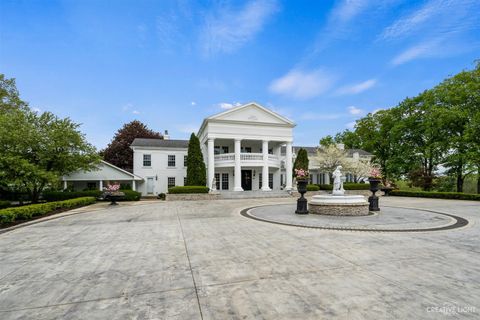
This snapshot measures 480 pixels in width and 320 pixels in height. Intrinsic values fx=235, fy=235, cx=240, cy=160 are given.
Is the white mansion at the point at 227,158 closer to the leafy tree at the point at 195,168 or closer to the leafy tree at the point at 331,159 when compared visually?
the leafy tree at the point at 195,168

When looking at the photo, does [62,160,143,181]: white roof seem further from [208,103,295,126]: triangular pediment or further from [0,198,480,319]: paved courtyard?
[0,198,480,319]: paved courtyard

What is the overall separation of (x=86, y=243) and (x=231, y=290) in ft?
16.4

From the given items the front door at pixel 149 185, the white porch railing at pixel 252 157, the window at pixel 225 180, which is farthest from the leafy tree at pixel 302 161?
the front door at pixel 149 185

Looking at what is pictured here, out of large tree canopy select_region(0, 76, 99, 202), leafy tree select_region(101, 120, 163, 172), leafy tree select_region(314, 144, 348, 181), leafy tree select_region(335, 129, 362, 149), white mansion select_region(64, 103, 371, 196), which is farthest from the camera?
leafy tree select_region(335, 129, 362, 149)

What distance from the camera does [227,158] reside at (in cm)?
2525

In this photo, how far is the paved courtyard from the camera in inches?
114

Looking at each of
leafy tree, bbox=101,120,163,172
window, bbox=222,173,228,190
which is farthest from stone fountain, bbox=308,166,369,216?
leafy tree, bbox=101,120,163,172

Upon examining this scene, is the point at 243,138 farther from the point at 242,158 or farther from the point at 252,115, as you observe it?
the point at 252,115

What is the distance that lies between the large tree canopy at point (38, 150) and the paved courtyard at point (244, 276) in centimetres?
1099

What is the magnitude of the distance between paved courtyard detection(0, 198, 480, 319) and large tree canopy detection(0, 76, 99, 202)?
433 inches

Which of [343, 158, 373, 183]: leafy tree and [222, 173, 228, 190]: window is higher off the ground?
[343, 158, 373, 183]: leafy tree

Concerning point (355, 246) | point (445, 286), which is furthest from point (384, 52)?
point (445, 286)

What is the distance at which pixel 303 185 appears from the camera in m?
11.3

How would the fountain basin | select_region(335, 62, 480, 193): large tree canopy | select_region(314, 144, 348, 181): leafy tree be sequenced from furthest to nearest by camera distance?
select_region(314, 144, 348, 181): leafy tree, select_region(335, 62, 480, 193): large tree canopy, the fountain basin
